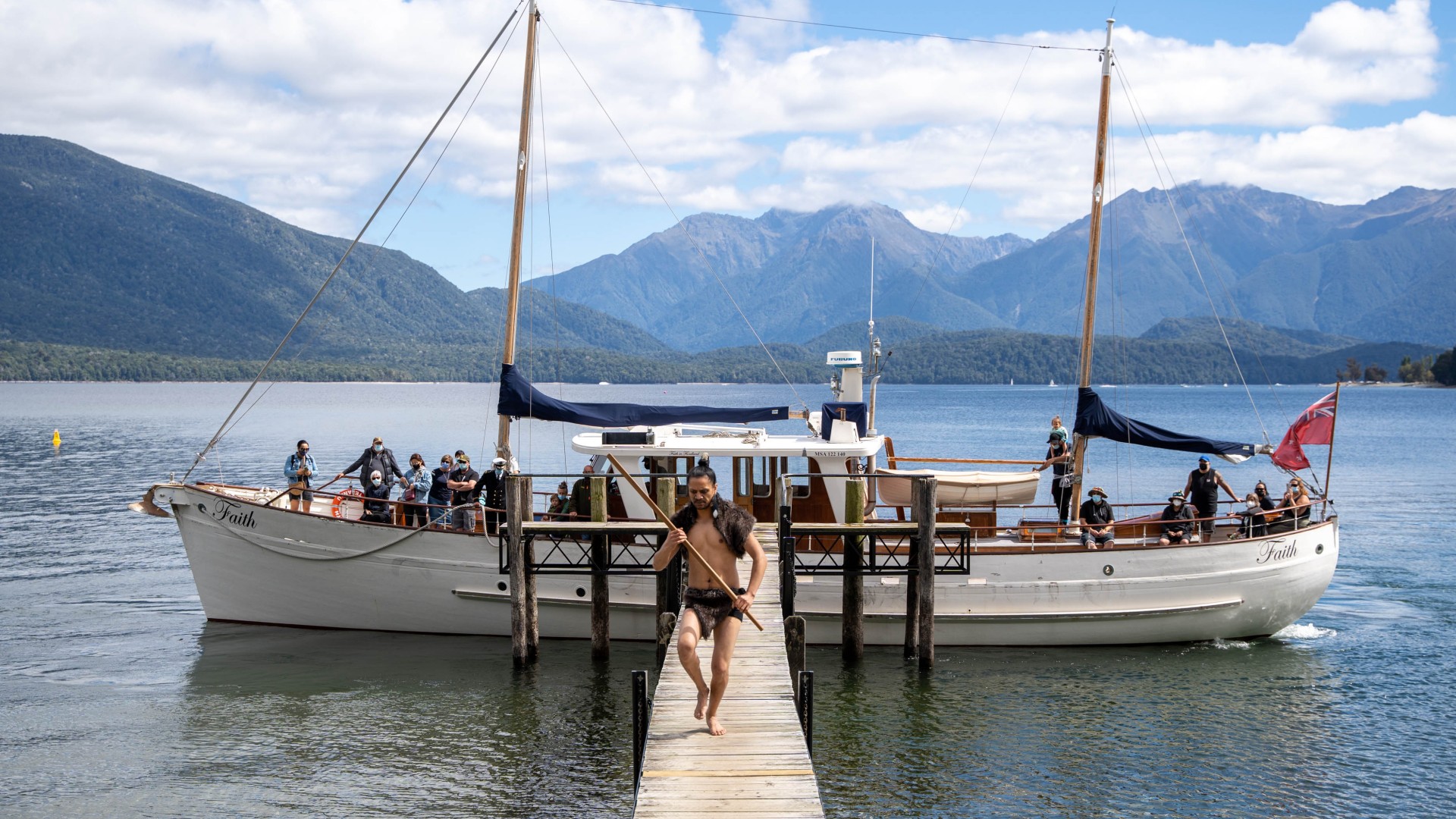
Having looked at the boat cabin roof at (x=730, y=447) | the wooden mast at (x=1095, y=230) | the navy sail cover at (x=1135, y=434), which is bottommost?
the boat cabin roof at (x=730, y=447)

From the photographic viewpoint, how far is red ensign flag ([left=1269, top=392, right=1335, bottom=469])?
750 inches

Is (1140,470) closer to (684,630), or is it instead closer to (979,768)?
(979,768)

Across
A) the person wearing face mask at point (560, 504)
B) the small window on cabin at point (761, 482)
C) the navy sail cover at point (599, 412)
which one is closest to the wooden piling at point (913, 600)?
the small window on cabin at point (761, 482)

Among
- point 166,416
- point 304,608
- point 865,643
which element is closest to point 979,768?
point 865,643

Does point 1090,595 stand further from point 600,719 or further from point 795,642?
point 600,719

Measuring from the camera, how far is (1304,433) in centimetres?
1920

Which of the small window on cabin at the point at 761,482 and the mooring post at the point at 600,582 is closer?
the mooring post at the point at 600,582

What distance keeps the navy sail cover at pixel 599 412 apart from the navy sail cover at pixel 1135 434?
204 inches

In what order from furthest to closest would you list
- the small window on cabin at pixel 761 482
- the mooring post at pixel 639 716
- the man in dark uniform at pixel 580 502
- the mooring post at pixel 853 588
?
the small window on cabin at pixel 761 482, the man in dark uniform at pixel 580 502, the mooring post at pixel 853 588, the mooring post at pixel 639 716

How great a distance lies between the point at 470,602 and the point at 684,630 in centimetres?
964

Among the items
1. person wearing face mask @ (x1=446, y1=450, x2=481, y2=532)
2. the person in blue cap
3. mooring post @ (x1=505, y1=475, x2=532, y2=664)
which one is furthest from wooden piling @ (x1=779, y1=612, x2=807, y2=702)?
the person in blue cap

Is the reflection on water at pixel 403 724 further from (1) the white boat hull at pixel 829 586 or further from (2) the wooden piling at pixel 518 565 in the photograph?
(1) the white boat hull at pixel 829 586

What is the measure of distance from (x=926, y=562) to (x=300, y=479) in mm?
10616

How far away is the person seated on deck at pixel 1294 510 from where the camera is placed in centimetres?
1880
